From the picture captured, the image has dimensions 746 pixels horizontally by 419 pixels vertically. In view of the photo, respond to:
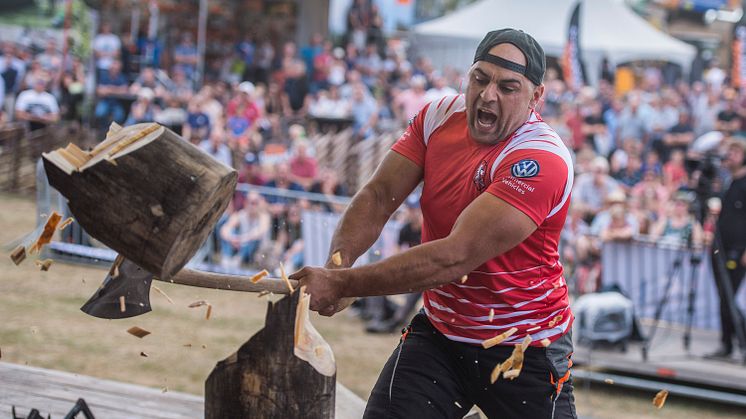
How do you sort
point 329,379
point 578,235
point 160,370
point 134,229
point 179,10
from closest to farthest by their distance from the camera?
point 134,229
point 329,379
point 160,370
point 578,235
point 179,10

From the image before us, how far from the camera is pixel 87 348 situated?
8.16 metres

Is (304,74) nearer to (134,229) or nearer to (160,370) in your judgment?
(160,370)

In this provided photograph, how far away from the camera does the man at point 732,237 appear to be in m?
8.79

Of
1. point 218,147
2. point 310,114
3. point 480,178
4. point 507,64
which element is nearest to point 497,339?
point 480,178

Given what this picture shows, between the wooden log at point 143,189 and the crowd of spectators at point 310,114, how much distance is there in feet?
22.9

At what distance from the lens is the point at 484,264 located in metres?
3.42

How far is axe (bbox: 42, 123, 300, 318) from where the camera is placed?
287 centimetres

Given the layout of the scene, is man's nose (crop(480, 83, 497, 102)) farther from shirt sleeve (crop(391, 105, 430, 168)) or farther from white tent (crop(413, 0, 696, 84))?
white tent (crop(413, 0, 696, 84))

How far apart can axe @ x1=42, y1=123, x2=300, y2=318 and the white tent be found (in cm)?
1582

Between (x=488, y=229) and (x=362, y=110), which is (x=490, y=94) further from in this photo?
(x=362, y=110)

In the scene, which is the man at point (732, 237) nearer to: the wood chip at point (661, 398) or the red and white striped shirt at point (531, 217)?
the wood chip at point (661, 398)

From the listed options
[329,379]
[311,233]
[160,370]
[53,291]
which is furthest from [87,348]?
[329,379]

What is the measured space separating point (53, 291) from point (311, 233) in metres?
2.61

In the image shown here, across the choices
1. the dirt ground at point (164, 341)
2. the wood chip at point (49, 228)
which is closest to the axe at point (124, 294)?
the wood chip at point (49, 228)
